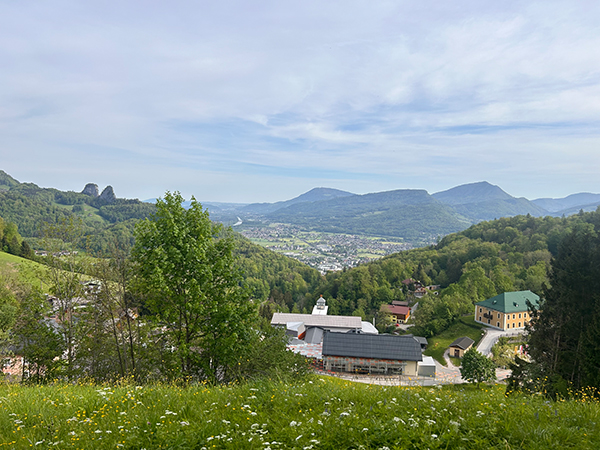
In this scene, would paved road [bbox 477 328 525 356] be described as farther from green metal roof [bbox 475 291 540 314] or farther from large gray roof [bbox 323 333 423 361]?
large gray roof [bbox 323 333 423 361]

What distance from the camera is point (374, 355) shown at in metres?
40.0

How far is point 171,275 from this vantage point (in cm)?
1140

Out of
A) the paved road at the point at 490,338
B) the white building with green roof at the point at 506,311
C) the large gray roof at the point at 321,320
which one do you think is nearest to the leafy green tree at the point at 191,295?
the paved road at the point at 490,338

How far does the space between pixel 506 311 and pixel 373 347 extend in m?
22.9

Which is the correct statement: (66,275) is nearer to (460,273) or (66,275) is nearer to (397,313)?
(397,313)

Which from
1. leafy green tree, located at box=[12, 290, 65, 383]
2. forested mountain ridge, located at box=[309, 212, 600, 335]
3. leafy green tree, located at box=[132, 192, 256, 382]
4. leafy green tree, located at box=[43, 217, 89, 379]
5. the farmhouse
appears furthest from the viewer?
forested mountain ridge, located at box=[309, 212, 600, 335]

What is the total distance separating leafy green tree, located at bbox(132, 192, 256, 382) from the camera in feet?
36.2

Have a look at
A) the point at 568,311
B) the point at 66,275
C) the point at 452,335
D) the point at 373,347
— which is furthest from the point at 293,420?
the point at 452,335

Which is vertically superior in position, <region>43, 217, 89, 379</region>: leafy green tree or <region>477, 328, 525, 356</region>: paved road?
<region>43, 217, 89, 379</region>: leafy green tree

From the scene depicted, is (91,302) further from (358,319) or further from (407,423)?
(358,319)

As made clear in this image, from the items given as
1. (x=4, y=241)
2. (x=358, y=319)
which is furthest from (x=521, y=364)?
(x=4, y=241)

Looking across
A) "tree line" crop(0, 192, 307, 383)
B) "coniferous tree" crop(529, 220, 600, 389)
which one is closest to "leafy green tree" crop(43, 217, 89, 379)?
"tree line" crop(0, 192, 307, 383)

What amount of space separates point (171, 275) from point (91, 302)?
15.7ft

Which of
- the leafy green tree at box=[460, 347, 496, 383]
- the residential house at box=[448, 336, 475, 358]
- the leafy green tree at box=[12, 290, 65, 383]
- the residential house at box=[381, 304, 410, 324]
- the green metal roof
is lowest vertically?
the residential house at box=[381, 304, 410, 324]
